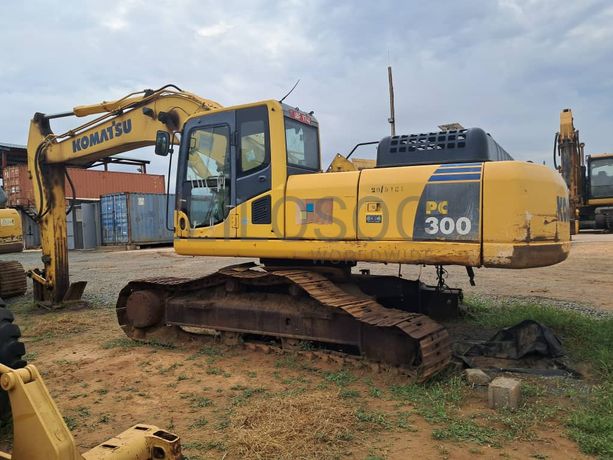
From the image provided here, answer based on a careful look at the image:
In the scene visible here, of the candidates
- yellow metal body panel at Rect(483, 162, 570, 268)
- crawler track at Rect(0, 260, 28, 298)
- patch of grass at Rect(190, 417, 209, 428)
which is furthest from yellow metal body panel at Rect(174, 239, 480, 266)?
crawler track at Rect(0, 260, 28, 298)

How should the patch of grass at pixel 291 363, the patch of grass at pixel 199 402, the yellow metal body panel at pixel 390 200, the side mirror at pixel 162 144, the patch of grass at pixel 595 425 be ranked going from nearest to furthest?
1. the patch of grass at pixel 595 425
2. the patch of grass at pixel 199 402
3. the yellow metal body panel at pixel 390 200
4. the patch of grass at pixel 291 363
5. the side mirror at pixel 162 144

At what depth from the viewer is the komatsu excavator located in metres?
4.60

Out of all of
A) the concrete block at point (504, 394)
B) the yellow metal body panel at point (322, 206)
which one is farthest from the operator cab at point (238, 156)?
the concrete block at point (504, 394)

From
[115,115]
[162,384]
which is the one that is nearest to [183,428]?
[162,384]

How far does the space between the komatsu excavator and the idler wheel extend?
0.02 meters

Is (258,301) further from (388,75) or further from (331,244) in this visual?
(388,75)

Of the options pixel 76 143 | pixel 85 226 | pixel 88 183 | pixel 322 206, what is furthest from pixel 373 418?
pixel 88 183

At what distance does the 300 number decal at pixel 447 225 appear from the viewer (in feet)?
15.3

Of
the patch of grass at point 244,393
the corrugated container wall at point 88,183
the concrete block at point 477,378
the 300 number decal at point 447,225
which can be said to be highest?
the corrugated container wall at point 88,183

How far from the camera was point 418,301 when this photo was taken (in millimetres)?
6910

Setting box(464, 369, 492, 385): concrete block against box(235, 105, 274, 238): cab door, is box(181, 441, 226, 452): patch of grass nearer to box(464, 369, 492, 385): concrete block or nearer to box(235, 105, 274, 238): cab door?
box(464, 369, 492, 385): concrete block

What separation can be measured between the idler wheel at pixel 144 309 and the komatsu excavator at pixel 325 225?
0.06 feet

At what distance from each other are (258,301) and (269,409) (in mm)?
2056

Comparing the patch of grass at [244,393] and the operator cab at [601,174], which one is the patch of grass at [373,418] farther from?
the operator cab at [601,174]
